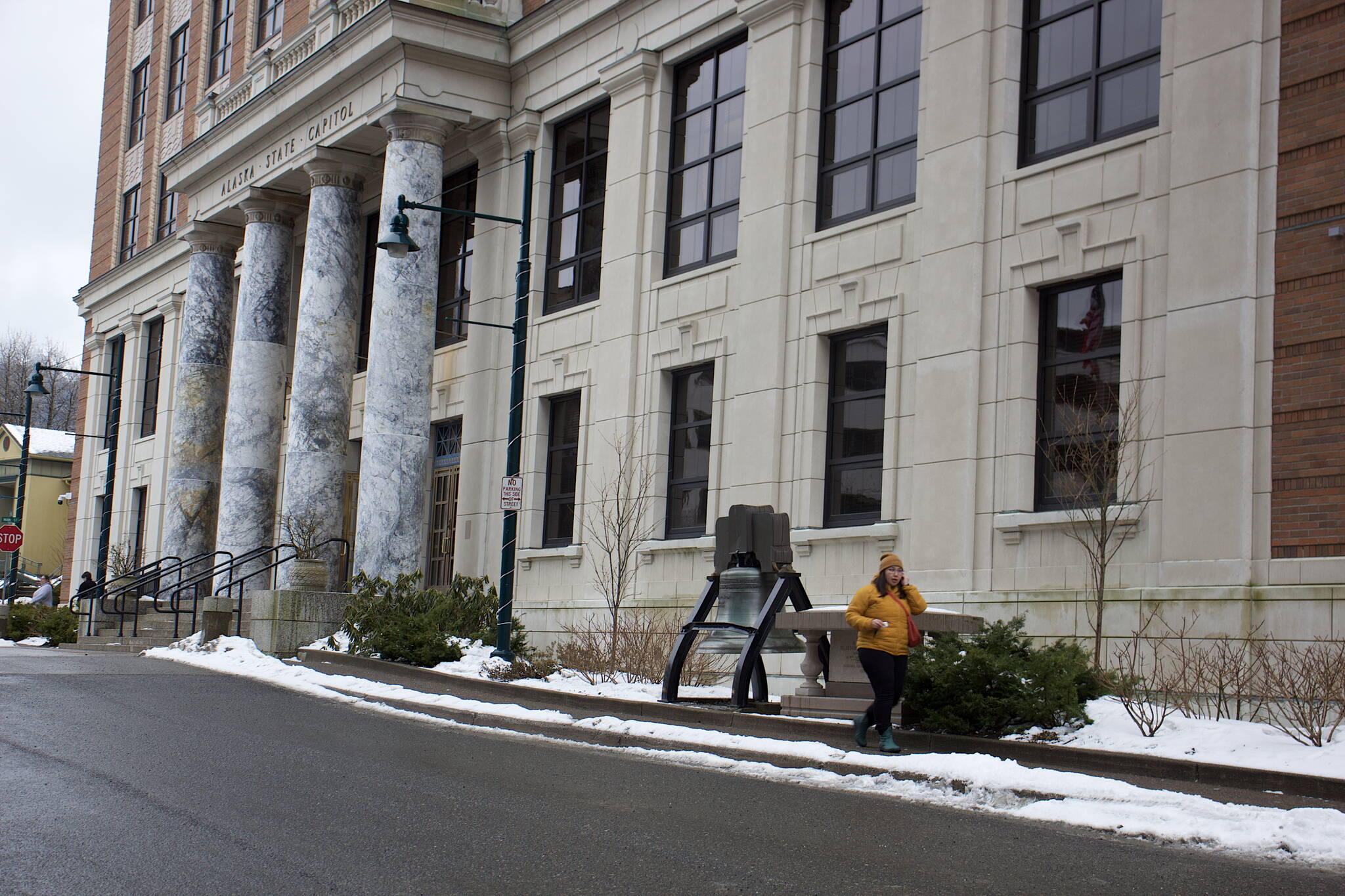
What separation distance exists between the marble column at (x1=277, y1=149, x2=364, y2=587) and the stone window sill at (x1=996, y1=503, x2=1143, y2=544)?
15.8 m

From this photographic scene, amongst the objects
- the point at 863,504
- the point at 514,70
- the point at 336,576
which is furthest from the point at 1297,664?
the point at 336,576

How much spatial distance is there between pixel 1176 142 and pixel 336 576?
21.1 m

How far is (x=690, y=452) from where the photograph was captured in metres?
23.1

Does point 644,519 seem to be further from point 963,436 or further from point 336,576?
point 336,576

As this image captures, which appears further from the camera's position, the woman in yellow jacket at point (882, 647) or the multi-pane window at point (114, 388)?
the multi-pane window at point (114, 388)

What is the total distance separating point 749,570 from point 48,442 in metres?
67.0

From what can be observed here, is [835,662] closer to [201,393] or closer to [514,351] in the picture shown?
[514,351]

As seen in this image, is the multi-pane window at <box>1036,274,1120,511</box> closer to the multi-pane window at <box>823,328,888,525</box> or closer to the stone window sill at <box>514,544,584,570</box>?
the multi-pane window at <box>823,328,888,525</box>

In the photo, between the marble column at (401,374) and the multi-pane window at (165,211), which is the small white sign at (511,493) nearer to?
the marble column at (401,374)

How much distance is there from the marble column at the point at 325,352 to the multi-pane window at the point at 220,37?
1100 centimetres

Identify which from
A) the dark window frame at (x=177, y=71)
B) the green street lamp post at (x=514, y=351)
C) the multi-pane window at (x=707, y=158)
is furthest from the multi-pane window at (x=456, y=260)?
the dark window frame at (x=177, y=71)

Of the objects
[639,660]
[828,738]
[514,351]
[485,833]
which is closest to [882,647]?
[828,738]

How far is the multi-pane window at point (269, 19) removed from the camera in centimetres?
3525

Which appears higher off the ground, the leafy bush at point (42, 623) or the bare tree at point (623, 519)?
the bare tree at point (623, 519)
